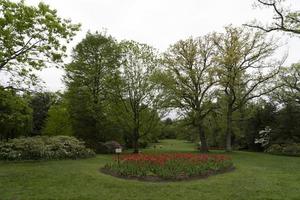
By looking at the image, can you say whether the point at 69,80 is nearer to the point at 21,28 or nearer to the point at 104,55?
the point at 104,55

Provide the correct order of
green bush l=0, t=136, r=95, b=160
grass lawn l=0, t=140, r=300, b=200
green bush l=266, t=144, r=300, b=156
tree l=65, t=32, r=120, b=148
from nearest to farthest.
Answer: grass lawn l=0, t=140, r=300, b=200
green bush l=0, t=136, r=95, b=160
green bush l=266, t=144, r=300, b=156
tree l=65, t=32, r=120, b=148

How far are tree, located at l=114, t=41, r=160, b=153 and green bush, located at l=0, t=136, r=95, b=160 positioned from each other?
311 inches

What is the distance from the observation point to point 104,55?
88.7ft

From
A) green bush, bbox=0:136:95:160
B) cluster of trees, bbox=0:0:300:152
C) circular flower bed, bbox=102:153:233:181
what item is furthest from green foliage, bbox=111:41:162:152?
circular flower bed, bbox=102:153:233:181

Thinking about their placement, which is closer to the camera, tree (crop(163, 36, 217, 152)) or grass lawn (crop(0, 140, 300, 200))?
grass lawn (crop(0, 140, 300, 200))

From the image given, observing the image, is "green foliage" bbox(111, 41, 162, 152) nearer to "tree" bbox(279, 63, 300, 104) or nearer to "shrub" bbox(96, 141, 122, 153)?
"shrub" bbox(96, 141, 122, 153)

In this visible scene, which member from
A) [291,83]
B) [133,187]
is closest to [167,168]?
[133,187]

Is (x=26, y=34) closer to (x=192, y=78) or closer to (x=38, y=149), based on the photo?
(x=38, y=149)

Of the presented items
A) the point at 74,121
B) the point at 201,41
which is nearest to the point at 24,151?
the point at 74,121

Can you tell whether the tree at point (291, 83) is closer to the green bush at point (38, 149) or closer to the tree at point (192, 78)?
the tree at point (192, 78)

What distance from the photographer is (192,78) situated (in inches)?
1048

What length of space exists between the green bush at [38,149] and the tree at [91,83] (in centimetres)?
709

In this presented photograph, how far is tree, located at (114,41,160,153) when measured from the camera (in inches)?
988

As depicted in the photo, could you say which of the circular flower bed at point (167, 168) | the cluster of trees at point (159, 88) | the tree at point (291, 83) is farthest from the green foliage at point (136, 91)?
the tree at point (291, 83)
